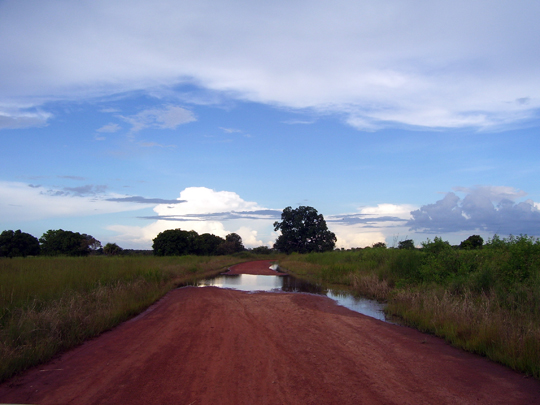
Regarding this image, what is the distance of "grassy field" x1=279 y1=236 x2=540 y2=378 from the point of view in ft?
24.0

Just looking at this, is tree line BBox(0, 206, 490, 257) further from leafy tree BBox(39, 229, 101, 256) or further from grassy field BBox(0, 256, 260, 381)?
grassy field BBox(0, 256, 260, 381)

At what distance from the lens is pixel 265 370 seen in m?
6.18

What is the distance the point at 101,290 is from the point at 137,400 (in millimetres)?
8015

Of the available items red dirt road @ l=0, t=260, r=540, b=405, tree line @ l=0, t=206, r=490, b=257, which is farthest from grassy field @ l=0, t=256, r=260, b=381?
tree line @ l=0, t=206, r=490, b=257

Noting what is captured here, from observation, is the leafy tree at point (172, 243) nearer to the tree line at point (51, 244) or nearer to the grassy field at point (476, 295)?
the tree line at point (51, 244)

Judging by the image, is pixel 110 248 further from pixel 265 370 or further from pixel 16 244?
pixel 265 370

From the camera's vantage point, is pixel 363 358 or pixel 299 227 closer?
pixel 363 358

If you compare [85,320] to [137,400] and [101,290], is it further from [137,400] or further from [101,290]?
[137,400]

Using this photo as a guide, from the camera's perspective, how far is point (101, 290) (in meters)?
12.0

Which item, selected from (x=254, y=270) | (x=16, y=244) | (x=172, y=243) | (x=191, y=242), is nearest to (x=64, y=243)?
(x=16, y=244)

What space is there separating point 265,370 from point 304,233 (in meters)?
68.6

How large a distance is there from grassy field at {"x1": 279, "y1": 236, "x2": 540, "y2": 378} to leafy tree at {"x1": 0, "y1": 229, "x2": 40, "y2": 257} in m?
43.3

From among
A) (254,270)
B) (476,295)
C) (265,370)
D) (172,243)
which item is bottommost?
(254,270)

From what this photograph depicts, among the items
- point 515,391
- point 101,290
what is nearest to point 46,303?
point 101,290
